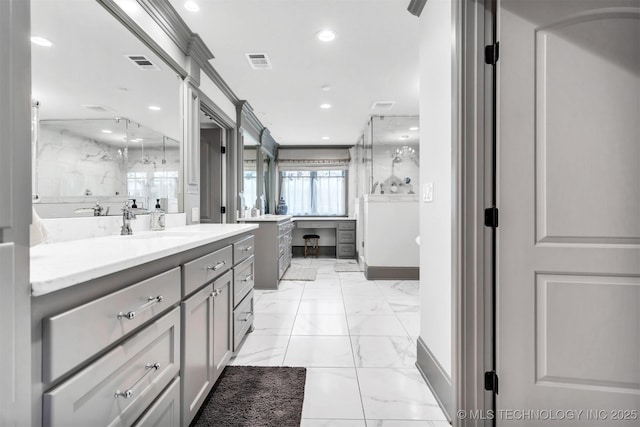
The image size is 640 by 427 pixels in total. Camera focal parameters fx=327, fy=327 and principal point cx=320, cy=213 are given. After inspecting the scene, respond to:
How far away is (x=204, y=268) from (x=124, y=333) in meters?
0.65

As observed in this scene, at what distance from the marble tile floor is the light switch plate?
1.11 meters

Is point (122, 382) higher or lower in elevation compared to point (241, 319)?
higher

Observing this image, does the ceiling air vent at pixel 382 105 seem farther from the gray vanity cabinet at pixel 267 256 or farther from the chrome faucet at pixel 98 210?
the chrome faucet at pixel 98 210

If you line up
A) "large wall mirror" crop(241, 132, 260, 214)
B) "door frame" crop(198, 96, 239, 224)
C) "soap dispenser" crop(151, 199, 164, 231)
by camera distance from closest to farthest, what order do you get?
1. "soap dispenser" crop(151, 199, 164, 231)
2. "door frame" crop(198, 96, 239, 224)
3. "large wall mirror" crop(241, 132, 260, 214)

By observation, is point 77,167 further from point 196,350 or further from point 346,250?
point 346,250

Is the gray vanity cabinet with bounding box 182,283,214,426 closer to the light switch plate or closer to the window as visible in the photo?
the light switch plate

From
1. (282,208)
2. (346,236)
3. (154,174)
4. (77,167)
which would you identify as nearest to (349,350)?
(154,174)

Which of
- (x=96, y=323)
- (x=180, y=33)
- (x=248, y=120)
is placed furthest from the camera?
(x=248, y=120)

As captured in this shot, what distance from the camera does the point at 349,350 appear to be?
2.44 metres

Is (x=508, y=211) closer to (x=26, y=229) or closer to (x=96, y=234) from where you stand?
(x=26, y=229)

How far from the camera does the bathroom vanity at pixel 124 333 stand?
0.72m

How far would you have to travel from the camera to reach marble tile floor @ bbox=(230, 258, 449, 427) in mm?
1692

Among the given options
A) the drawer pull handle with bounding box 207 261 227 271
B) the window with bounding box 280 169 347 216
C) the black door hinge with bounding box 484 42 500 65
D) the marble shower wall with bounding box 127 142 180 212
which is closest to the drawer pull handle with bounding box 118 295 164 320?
the drawer pull handle with bounding box 207 261 227 271

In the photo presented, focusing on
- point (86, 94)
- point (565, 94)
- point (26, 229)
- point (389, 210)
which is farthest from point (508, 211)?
point (389, 210)
